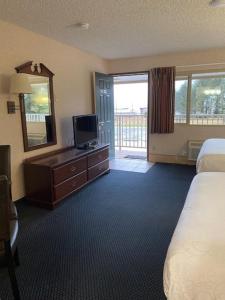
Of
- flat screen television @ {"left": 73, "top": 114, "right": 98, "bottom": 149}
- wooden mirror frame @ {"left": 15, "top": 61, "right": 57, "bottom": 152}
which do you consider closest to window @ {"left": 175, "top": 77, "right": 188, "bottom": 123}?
flat screen television @ {"left": 73, "top": 114, "right": 98, "bottom": 149}

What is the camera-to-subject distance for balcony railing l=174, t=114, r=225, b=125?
16.7 feet

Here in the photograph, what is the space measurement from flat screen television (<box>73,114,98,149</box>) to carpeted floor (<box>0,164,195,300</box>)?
846mm

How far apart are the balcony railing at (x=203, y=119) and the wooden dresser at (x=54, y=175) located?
8.35ft

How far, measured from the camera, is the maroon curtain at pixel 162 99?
5090 millimetres

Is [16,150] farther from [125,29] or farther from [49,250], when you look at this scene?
[125,29]

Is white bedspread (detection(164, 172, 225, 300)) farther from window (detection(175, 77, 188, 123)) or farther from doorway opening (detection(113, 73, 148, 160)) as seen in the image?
doorway opening (detection(113, 73, 148, 160))

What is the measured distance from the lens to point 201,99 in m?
5.19

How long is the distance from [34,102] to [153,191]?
7.71 feet

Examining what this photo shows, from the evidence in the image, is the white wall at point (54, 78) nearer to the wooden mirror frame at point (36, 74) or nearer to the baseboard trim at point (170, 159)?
the wooden mirror frame at point (36, 74)

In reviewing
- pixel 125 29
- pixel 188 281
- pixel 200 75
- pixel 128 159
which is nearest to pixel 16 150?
pixel 125 29

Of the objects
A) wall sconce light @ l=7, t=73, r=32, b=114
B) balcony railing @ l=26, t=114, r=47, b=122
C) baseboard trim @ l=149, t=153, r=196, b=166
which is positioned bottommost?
baseboard trim @ l=149, t=153, r=196, b=166

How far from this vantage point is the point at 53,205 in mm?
3223

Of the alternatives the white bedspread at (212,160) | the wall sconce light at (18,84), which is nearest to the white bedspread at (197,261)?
the white bedspread at (212,160)

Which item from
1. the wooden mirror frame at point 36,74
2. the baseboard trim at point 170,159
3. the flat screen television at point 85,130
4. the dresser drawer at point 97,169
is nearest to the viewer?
the wooden mirror frame at point 36,74
